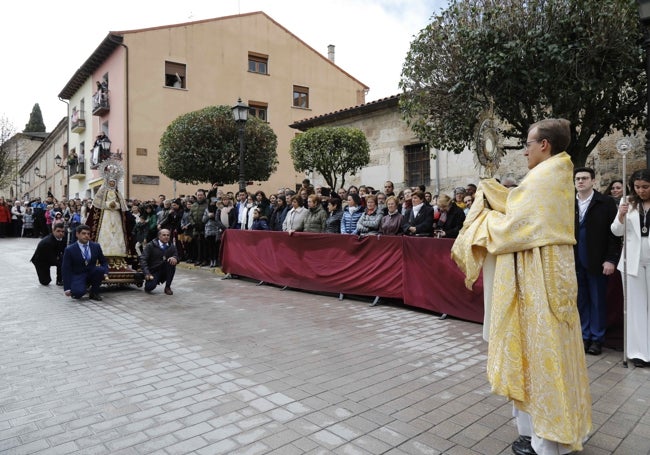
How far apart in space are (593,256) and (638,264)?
44 centimetres

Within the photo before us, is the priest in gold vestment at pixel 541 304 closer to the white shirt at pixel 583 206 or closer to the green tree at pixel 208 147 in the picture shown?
the white shirt at pixel 583 206

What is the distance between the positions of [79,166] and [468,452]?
3308 centimetres

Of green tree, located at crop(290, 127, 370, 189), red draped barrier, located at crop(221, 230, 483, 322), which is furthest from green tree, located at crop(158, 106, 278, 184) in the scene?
red draped barrier, located at crop(221, 230, 483, 322)

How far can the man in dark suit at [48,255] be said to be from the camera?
9.89 metres

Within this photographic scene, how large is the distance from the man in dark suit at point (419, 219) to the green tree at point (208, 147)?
11.5m

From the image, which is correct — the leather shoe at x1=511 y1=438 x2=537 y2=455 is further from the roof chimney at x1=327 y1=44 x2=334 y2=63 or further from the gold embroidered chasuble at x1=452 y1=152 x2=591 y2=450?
the roof chimney at x1=327 y1=44 x2=334 y2=63

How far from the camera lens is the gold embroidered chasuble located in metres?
2.67

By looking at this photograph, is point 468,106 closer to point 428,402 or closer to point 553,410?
point 428,402

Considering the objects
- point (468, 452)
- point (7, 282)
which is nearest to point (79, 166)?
point (7, 282)

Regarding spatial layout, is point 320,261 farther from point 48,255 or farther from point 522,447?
point 522,447

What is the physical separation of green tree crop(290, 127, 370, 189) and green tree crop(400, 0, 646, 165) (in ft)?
18.7

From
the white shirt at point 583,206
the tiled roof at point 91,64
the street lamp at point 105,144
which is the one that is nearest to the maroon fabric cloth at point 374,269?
the white shirt at point 583,206

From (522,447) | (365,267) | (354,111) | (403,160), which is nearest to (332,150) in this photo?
(403,160)

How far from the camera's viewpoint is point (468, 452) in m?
2.96
